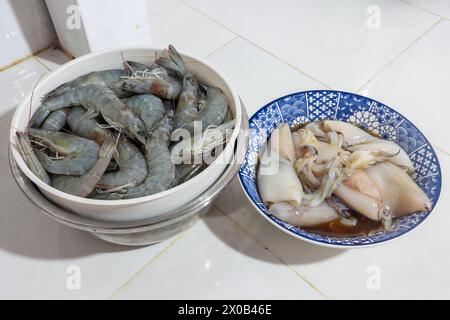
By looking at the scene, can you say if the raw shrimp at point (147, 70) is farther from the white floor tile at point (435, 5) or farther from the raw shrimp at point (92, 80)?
the white floor tile at point (435, 5)

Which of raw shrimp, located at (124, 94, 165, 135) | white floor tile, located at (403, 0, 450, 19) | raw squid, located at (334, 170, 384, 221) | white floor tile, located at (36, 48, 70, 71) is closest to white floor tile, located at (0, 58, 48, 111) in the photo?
white floor tile, located at (36, 48, 70, 71)

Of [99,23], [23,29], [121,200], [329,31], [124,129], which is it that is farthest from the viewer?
[329,31]

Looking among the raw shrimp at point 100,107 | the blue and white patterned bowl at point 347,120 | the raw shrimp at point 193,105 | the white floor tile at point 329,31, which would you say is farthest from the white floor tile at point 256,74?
the raw shrimp at point 100,107

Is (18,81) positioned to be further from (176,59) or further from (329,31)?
(329,31)

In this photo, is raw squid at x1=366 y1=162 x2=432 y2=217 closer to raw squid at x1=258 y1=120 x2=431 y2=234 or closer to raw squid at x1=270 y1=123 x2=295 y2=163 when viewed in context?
raw squid at x1=258 y1=120 x2=431 y2=234

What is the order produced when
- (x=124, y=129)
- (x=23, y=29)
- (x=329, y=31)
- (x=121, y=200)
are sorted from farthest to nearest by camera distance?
1. (x=329, y=31)
2. (x=23, y=29)
3. (x=124, y=129)
4. (x=121, y=200)

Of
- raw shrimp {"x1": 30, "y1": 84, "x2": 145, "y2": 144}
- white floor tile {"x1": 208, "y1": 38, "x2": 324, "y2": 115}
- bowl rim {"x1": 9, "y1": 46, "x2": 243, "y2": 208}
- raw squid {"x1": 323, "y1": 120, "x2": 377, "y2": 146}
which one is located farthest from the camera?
white floor tile {"x1": 208, "y1": 38, "x2": 324, "y2": 115}

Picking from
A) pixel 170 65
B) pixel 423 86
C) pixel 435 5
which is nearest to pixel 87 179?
pixel 170 65
